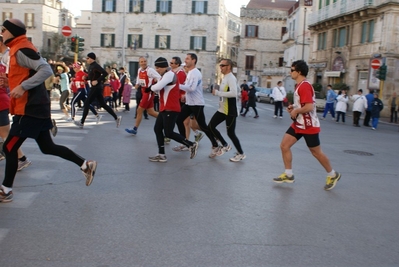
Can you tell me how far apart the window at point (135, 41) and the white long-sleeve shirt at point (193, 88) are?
2151 inches

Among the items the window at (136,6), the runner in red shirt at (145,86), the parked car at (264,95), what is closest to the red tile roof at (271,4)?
the window at (136,6)

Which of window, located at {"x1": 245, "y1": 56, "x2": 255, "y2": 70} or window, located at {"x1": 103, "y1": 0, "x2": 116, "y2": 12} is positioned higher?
window, located at {"x1": 103, "y1": 0, "x2": 116, "y2": 12}

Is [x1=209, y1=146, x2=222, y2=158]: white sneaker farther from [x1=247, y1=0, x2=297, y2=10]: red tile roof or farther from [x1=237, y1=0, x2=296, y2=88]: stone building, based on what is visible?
[x1=247, y1=0, x2=297, y2=10]: red tile roof

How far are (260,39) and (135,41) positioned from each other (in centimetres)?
1704

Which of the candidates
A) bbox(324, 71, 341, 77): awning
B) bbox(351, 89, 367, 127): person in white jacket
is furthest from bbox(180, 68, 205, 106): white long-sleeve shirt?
bbox(324, 71, 341, 77): awning

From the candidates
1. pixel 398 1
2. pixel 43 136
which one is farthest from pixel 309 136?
pixel 398 1

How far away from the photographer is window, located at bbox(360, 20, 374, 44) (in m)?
34.6

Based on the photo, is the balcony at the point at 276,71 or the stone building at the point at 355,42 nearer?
the stone building at the point at 355,42

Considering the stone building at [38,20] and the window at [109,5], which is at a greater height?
the window at [109,5]

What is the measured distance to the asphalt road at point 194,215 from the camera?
419 centimetres

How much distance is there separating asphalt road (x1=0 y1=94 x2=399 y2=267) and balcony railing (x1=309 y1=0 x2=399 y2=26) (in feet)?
91.5

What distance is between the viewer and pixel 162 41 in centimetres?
6272

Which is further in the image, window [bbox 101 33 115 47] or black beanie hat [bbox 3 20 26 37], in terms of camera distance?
window [bbox 101 33 115 47]

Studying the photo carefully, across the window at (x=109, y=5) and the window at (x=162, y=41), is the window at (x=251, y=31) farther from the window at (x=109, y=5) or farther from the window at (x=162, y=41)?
the window at (x=109, y=5)
